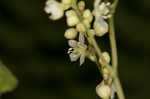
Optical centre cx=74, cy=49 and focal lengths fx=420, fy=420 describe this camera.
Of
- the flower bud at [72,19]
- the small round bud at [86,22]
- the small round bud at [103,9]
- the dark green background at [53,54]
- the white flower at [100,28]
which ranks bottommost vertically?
the dark green background at [53,54]

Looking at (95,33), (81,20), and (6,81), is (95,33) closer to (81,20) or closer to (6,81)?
(81,20)

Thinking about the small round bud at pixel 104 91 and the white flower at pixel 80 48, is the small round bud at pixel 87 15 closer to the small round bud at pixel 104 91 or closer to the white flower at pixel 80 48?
the white flower at pixel 80 48

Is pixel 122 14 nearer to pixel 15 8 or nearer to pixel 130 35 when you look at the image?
pixel 130 35

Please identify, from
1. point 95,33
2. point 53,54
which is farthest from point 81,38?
Answer: point 53,54

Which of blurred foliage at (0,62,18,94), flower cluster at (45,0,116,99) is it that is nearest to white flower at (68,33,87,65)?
flower cluster at (45,0,116,99)

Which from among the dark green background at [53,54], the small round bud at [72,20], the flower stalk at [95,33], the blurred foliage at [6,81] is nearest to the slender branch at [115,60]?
the flower stalk at [95,33]

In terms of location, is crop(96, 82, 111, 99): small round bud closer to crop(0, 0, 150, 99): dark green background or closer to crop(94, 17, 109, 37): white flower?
crop(94, 17, 109, 37): white flower

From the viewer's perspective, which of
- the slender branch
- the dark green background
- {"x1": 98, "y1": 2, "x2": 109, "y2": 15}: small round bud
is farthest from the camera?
the dark green background

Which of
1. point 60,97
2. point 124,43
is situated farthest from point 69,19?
point 124,43
